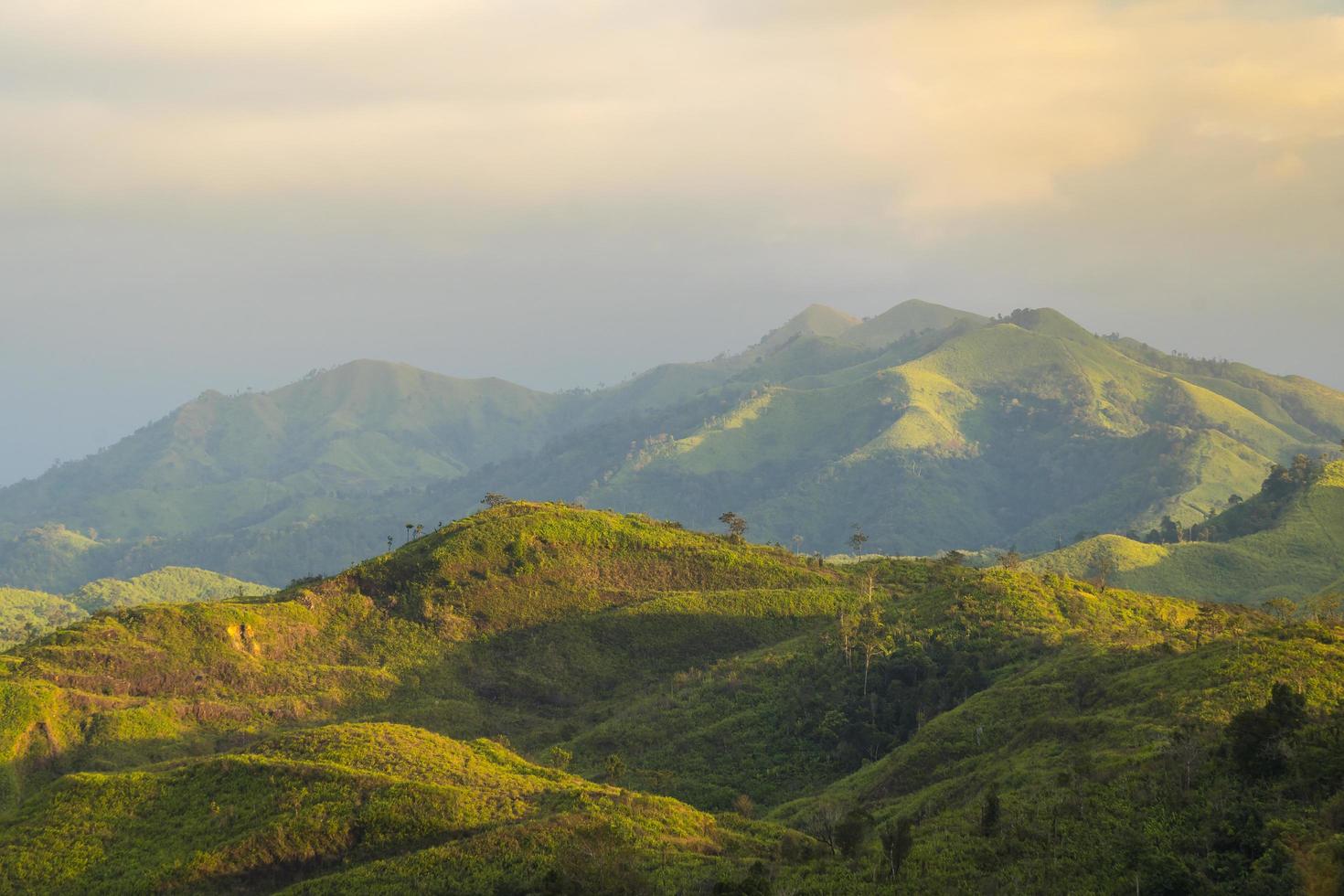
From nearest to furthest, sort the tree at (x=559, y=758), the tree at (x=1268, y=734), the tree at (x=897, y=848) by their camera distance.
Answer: the tree at (x=1268, y=734) < the tree at (x=897, y=848) < the tree at (x=559, y=758)

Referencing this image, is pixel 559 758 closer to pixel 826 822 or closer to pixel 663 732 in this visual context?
pixel 663 732

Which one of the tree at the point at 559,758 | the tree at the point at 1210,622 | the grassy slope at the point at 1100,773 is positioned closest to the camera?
the grassy slope at the point at 1100,773

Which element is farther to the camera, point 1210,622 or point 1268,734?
point 1210,622

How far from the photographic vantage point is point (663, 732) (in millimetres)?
96750

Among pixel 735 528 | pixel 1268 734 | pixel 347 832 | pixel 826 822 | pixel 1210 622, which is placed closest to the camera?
pixel 1268 734

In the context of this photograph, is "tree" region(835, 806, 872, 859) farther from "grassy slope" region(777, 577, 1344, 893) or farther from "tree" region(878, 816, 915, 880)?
"grassy slope" region(777, 577, 1344, 893)

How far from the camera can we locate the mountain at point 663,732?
51344 millimetres

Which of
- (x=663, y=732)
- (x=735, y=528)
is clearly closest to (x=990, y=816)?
(x=663, y=732)

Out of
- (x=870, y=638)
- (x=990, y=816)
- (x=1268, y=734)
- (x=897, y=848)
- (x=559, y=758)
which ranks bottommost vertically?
(x=559, y=758)

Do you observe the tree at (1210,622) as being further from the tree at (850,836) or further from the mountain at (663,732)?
the tree at (850,836)

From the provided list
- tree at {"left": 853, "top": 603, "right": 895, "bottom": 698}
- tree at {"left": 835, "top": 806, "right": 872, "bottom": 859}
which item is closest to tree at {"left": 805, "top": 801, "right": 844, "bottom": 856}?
tree at {"left": 835, "top": 806, "right": 872, "bottom": 859}

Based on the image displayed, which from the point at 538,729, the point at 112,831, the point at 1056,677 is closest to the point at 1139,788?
the point at 1056,677

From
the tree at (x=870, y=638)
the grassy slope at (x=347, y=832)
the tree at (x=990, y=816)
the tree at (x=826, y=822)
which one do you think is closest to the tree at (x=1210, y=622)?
the tree at (x=870, y=638)

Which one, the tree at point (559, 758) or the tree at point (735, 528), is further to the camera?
the tree at point (735, 528)
